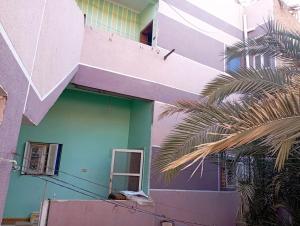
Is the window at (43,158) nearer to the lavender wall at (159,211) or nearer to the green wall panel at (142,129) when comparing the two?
the lavender wall at (159,211)

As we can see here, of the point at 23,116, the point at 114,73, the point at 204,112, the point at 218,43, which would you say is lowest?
the point at 23,116

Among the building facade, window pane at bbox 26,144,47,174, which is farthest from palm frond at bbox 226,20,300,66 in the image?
window pane at bbox 26,144,47,174

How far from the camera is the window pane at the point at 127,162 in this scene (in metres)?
7.32

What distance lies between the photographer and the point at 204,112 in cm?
414

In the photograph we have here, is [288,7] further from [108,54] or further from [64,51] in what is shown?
[64,51]

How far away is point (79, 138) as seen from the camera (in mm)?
7527

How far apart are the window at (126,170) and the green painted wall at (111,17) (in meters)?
3.66

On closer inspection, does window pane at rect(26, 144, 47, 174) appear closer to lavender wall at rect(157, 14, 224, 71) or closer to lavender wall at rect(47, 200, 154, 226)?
lavender wall at rect(47, 200, 154, 226)

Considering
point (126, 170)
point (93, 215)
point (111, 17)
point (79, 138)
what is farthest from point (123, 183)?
point (111, 17)

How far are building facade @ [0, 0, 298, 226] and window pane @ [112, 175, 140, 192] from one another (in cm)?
3

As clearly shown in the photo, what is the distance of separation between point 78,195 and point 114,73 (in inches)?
136

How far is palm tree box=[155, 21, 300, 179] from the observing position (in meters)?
2.14

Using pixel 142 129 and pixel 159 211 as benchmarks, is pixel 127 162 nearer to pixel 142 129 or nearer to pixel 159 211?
pixel 142 129

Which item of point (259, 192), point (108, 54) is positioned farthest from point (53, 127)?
point (259, 192)
